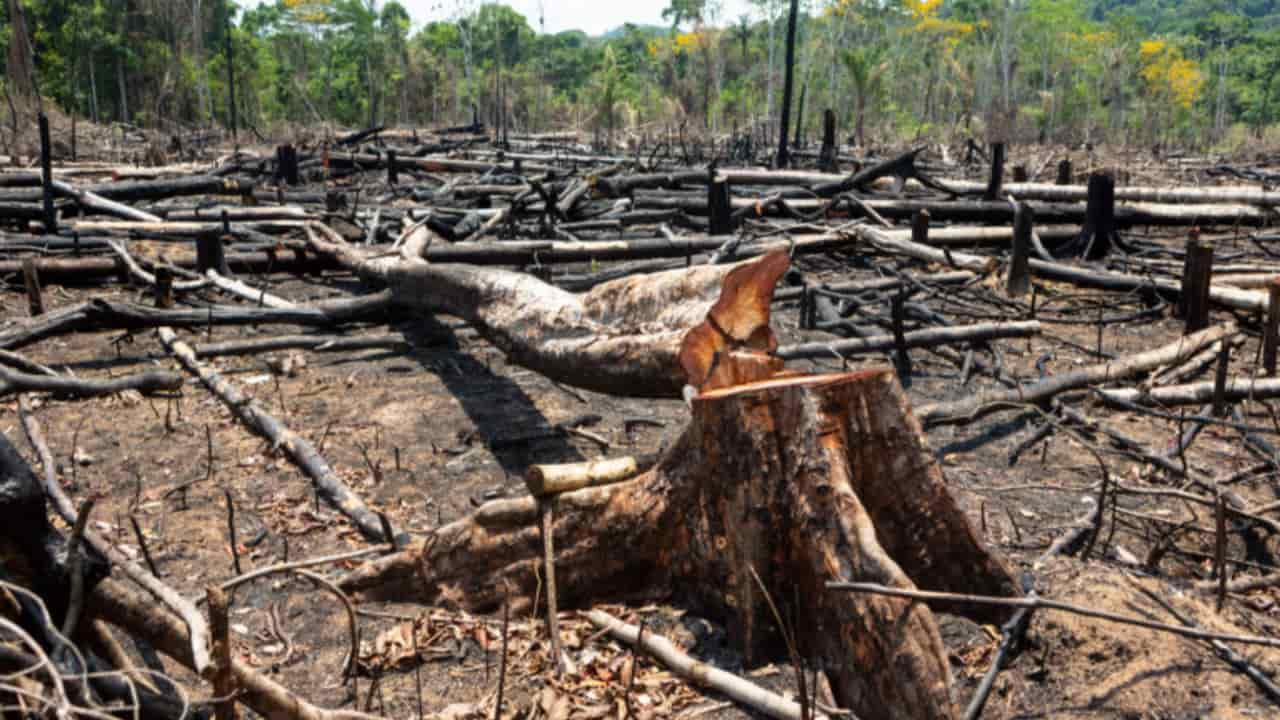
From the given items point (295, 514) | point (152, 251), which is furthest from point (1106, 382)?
point (152, 251)

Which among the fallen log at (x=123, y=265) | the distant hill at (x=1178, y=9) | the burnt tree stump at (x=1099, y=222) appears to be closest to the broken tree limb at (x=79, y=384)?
the fallen log at (x=123, y=265)

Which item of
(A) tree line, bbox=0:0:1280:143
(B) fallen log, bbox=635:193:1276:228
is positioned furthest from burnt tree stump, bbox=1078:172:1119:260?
(A) tree line, bbox=0:0:1280:143

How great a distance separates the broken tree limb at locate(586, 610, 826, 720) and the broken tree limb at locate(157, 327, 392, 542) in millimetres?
962

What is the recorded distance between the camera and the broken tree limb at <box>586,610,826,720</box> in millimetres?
2500

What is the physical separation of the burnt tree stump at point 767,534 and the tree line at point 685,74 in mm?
16091

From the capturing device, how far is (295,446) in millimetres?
4523

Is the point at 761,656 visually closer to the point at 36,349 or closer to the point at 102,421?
the point at 102,421

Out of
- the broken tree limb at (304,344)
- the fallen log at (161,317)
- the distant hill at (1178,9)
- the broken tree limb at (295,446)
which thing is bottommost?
the broken tree limb at (295,446)

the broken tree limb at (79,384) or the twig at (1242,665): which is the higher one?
the broken tree limb at (79,384)

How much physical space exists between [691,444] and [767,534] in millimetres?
394

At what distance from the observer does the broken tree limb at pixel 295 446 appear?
12.7 feet

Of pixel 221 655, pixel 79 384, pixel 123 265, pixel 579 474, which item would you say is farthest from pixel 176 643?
pixel 123 265

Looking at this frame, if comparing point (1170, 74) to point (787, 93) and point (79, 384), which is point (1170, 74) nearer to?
point (787, 93)

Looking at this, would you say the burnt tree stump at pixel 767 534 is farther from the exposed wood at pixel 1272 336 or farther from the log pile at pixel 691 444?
the exposed wood at pixel 1272 336
